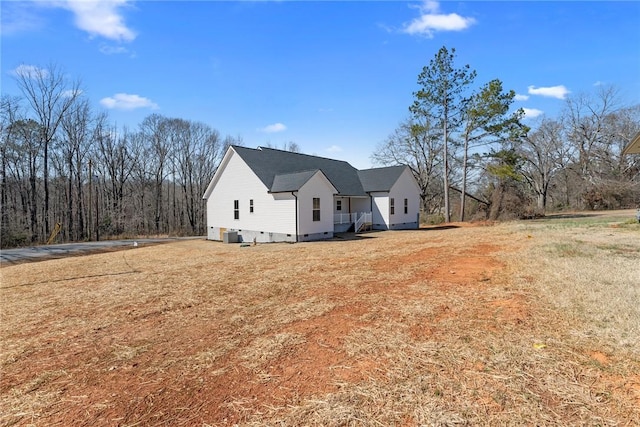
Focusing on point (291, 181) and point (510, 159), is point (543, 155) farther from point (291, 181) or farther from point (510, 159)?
point (291, 181)

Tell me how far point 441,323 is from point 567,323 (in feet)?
5.07

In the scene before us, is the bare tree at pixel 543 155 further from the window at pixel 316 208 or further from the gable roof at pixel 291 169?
the window at pixel 316 208

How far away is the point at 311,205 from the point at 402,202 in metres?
8.71

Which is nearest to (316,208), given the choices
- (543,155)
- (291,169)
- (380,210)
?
(291,169)

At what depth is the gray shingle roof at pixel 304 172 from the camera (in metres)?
17.8

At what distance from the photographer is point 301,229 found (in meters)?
16.8

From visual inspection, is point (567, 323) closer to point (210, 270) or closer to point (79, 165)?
point (210, 270)

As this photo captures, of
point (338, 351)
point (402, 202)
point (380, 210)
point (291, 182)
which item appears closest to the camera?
point (338, 351)

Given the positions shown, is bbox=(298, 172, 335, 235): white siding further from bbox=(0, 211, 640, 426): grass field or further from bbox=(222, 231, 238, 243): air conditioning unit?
bbox=(0, 211, 640, 426): grass field

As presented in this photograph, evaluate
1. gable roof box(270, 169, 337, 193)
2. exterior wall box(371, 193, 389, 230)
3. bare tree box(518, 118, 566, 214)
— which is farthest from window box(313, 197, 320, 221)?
bare tree box(518, 118, 566, 214)

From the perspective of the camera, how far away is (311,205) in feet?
57.2

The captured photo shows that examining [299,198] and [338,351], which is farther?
[299,198]

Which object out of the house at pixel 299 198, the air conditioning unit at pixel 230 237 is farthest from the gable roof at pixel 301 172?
the air conditioning unit at pixel 230 237

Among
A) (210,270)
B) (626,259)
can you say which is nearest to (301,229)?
(210,270)
